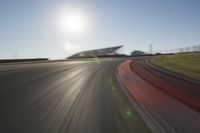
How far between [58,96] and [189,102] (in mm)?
5348

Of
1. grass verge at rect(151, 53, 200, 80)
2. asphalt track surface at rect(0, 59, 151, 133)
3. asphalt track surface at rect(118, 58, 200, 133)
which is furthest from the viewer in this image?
grass verge at rect(151, 53, 200, 80)

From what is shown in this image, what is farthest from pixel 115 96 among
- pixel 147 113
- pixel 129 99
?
pixel 147 113

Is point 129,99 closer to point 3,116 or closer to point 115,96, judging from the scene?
point 115,96

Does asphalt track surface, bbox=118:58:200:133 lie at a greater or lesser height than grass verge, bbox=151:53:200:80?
greater

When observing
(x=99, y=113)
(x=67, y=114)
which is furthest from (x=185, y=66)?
(x=67, y=114)

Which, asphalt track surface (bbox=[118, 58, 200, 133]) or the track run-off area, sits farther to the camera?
asphalt track surface (bbox=[118, 58, 200, 133])

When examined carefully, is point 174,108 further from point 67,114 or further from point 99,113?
point 67,114

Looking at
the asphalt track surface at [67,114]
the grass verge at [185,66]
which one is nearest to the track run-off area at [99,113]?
the asphalt track surface at [67,114]

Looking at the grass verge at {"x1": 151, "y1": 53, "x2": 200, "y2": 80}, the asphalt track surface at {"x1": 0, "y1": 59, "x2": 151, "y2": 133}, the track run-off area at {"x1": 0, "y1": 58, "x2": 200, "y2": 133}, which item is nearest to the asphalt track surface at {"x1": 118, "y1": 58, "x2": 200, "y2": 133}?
the track run-off area at {"x1": 0, "y1": 58, "x2": 200, "y2": 133}

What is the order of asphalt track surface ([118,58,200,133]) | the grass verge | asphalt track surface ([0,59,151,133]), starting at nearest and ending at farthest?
asphalt track surface ([0,59,151,133]) < asphalt track surface ([118,58,200,133]) < the grass verge

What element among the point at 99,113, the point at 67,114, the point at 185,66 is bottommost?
the point at 185,66

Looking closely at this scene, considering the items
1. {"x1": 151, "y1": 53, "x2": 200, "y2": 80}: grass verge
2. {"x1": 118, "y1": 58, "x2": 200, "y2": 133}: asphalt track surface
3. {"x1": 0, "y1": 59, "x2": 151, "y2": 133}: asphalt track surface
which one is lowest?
{"x1": 151, "y1": 53, "x2": 200, "y2": 80}: grass verge

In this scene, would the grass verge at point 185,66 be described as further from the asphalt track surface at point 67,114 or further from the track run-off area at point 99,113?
the asphalt track surface at point 67,114

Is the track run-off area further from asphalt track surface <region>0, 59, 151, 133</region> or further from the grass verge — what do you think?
the grass verge
